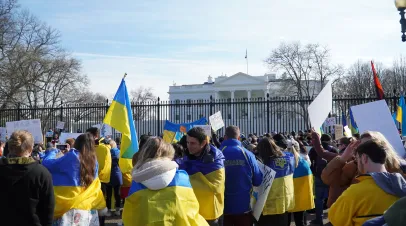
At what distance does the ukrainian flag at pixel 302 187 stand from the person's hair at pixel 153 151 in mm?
4599

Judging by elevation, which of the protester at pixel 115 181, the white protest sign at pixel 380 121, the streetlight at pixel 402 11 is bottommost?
the protester at pixel 115 181

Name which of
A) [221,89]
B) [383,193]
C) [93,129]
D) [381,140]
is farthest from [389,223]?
[221,89]

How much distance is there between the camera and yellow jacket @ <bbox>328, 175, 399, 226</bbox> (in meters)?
3.17

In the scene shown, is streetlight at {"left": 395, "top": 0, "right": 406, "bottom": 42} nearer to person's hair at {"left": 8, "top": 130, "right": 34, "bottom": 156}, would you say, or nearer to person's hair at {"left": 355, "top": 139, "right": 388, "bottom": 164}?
person's hair at {"left": 355, "top": 139, "right": 388, "bottom": 164}

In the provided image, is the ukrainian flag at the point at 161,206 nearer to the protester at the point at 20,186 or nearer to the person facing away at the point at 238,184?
the protester at the point at 20,186

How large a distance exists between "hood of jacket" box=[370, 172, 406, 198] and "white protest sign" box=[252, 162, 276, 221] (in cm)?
274

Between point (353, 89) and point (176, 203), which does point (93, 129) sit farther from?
point (353, 89)

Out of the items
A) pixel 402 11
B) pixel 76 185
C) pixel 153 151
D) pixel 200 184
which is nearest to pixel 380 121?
pixel 200 184

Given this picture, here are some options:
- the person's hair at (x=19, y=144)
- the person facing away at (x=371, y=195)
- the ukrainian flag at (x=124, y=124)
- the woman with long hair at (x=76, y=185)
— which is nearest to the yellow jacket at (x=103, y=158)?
the ukrainian flag at (x=124, y=124)

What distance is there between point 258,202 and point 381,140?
2.70 m

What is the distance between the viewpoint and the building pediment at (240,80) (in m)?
62.2

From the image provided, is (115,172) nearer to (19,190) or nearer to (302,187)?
(302,187)

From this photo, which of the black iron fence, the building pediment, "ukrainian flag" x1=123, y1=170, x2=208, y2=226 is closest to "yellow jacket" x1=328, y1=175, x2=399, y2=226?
"ukrainian flag" x1=123, y1=170, x2=208, y2=226

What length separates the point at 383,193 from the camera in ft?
10.4
